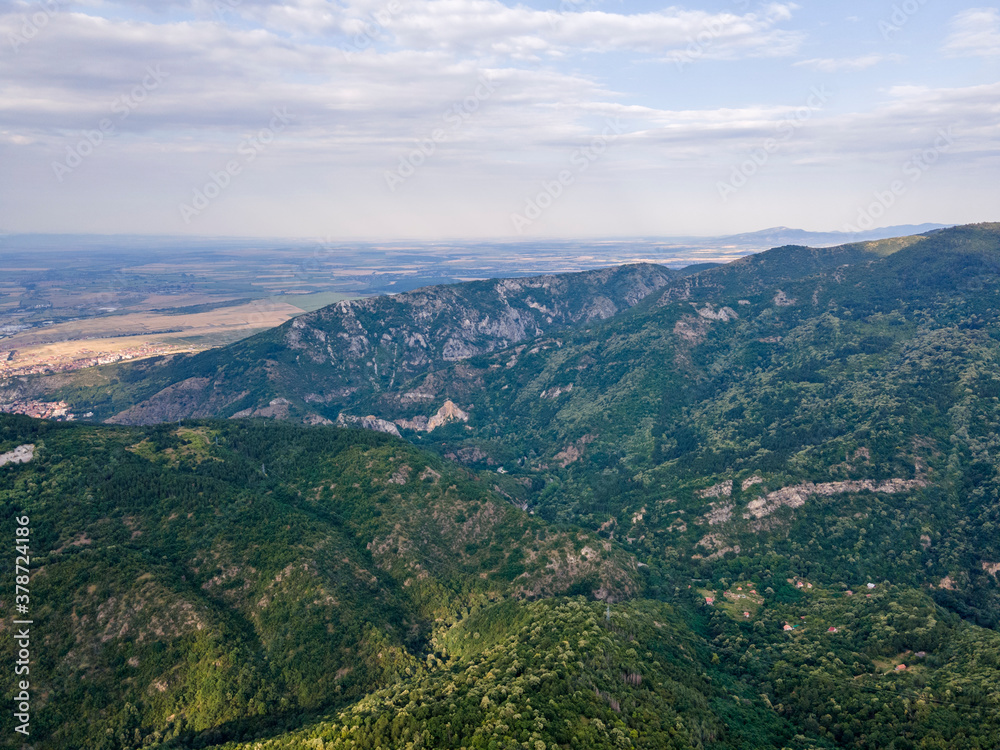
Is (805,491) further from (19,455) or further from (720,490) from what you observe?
(19,455)

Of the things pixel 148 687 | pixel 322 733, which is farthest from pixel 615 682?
pixel 148 687

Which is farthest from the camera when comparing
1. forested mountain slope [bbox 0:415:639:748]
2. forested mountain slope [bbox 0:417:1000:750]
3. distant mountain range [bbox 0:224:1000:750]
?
forested mountain slope [bbox 0:415:639:748]

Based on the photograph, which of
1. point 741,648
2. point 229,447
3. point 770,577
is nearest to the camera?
point 741,648

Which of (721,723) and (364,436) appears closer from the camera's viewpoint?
(721,723)

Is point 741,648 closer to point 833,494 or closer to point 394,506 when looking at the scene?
point 833,494

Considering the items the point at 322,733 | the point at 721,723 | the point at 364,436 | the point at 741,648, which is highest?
the point at 364,436

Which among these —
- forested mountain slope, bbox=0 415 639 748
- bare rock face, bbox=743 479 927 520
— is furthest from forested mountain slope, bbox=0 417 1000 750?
bare rock face, bbox=743 479 927 520

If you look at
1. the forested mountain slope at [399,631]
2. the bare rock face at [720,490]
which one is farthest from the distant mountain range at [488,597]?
the bare rock face at [720,490]

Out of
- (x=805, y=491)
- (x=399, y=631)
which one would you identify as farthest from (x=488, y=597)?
(x=805, y=491)

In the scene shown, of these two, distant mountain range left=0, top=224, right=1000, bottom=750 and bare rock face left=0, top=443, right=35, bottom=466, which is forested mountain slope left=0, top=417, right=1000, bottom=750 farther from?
bare rock face left=0, top=443, right=35, bottom=466
